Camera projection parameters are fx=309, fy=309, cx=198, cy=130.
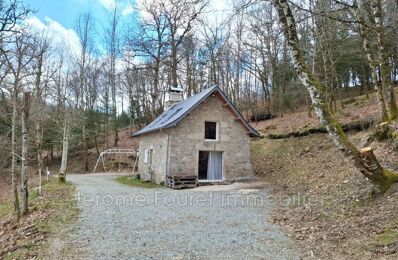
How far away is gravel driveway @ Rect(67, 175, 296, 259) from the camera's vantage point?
17.5ft

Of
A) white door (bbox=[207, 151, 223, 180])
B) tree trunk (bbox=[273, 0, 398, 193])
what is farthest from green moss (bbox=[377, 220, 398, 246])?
white door (bbox=[207, 151, 223, 180])

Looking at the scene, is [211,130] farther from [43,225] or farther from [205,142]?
[43,225]

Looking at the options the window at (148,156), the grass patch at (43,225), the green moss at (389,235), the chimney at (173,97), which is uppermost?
the chimney at (173,97)

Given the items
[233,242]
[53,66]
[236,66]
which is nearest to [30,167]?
[53,66]

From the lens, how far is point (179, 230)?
6727 millimetres

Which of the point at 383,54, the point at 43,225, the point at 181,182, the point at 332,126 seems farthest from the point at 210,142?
the point at 332,126

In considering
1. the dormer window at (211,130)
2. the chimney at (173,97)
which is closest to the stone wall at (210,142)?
the dormer window at (211,130)

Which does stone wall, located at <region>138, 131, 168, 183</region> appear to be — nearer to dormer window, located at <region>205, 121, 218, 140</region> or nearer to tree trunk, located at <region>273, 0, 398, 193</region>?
dormer window, located at <region>205, 121, 218, 140</region>

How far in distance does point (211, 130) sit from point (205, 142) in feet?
2.79

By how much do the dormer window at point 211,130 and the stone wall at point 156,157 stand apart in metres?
2.22

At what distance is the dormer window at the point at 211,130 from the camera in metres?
16.3

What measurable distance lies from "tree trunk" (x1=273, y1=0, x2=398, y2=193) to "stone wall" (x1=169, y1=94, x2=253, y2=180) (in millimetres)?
9383

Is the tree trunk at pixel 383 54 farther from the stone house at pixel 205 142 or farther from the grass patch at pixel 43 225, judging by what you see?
the grass patch at pixel 43 225

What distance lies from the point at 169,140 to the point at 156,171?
245 centimetres
